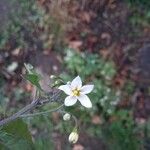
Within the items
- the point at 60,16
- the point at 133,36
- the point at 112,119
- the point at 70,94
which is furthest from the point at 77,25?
the point at 70,94

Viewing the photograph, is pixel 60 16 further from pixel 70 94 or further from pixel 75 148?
pixel 70 94

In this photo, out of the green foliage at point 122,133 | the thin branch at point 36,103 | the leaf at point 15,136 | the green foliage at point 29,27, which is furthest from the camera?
the green foliage at point 29,27

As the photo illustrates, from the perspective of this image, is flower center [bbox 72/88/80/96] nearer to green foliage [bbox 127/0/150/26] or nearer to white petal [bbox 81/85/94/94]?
white petal [bbox 81/85/94/94]

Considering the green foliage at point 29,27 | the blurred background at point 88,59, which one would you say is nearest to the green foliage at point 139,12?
the blurred background at point 88,59

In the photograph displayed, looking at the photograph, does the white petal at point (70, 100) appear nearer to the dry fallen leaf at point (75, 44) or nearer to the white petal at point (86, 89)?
the white petal at point (86, 89)

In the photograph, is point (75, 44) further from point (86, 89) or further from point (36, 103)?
point (36, 103)

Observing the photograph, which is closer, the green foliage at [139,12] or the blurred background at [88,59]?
the blurred background at [88,59]
